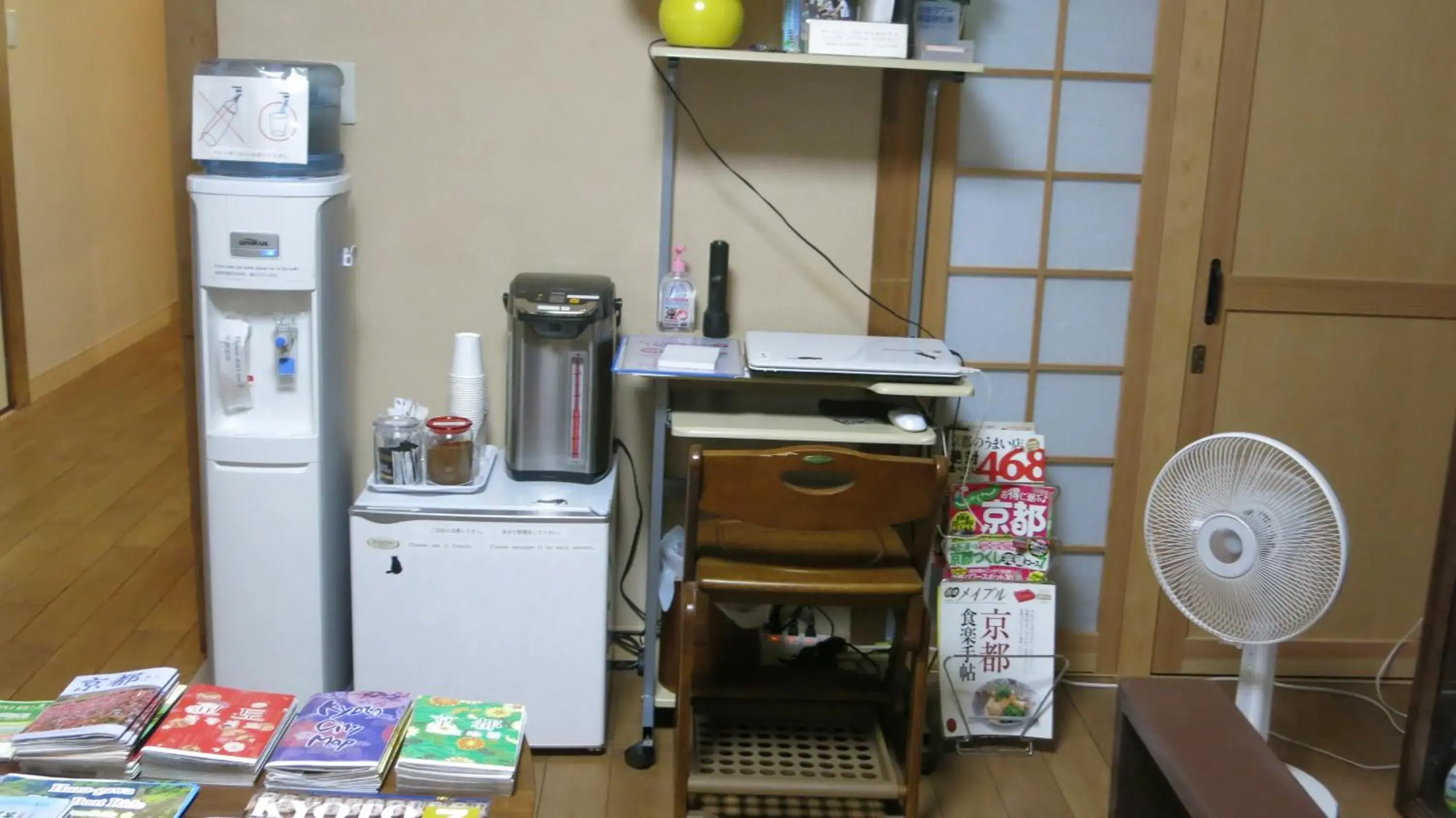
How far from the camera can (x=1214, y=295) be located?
2.92m

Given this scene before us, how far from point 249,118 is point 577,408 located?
2.70ft

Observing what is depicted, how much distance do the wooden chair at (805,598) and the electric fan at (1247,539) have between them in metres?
0.43

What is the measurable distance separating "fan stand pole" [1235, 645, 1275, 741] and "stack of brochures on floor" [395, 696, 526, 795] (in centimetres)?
144

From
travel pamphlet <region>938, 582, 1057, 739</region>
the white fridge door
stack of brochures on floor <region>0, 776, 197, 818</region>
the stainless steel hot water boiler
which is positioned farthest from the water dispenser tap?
travel pamphlet <region>938, 582, 1057, 739</region>

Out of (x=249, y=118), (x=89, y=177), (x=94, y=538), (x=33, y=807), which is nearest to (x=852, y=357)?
(x=249, y=118)

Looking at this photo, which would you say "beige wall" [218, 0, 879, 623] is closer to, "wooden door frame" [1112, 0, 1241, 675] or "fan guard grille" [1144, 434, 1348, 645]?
"wooden door frame" [1112, 0, 1241, 675]

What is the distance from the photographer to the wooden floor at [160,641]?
8.59 ft

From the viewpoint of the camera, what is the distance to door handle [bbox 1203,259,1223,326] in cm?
290

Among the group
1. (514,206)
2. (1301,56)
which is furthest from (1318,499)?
(514,206)

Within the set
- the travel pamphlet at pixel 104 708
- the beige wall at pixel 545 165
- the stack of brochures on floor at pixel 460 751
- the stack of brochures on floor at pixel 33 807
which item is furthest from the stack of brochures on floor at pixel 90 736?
the beige wall at pixel 545 165

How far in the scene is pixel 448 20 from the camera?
2.77 m

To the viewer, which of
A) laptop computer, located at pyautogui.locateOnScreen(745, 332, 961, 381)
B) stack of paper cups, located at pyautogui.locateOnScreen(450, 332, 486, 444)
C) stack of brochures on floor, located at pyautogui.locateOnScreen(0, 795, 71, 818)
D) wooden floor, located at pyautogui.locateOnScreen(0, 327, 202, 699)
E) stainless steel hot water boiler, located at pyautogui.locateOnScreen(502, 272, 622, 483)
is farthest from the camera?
wooden floor, located at pyautogui.locateOnScreen(0, 327, 202, 699)

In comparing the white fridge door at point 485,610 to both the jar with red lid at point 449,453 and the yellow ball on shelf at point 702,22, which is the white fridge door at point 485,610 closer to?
the jar with red lid at point 449,453

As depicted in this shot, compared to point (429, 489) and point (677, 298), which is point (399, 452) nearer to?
point (429, 489)
